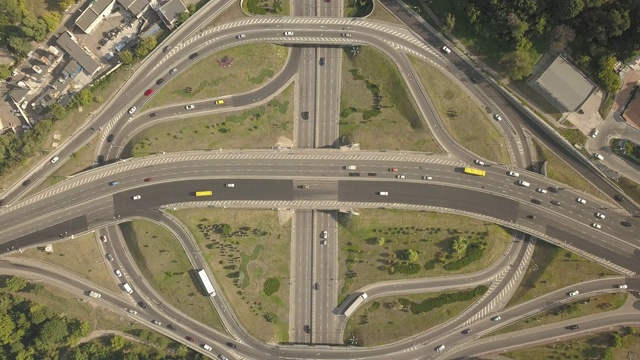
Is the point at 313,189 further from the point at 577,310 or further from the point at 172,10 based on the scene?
the point at 577,310

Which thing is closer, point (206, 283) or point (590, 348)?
point (590, 348)

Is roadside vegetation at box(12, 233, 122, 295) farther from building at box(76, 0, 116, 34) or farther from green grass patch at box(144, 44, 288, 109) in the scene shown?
building at box(76, 0, 116, 34)

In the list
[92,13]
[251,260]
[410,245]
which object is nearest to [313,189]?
[251,260]

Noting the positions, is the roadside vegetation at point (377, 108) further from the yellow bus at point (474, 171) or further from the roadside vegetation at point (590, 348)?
the roadside vegetation at point (590, 348)

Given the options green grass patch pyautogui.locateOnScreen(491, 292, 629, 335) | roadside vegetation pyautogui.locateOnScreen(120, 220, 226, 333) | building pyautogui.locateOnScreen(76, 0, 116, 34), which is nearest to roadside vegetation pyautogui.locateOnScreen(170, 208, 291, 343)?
roadside vegetation pyautogui.locateOnScreen(120, 220, 226, 333)

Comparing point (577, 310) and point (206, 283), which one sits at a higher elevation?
point (206, 283)

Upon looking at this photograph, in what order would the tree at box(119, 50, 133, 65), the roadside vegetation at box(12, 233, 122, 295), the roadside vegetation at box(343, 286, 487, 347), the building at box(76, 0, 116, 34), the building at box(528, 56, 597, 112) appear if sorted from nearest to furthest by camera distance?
the building at box(528, 56, 597, 112)
the roadside vegetation at box(343, 286, 487, 347)
the tree at box(119, 50, 133, 65)
the building at box(76, 0, 116, 34)
the roadside vegetation at box(12, 233, 122, 295)
